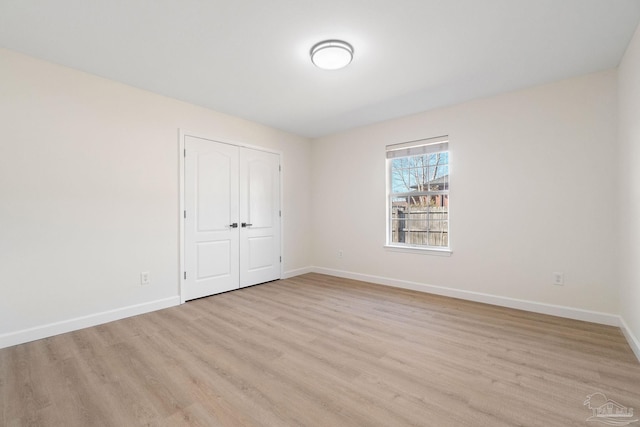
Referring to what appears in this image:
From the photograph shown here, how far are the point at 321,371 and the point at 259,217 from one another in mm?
2989

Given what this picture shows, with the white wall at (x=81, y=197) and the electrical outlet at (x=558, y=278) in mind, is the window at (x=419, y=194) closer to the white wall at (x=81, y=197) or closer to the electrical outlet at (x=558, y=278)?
the electrical outlet at (x=558, y=278)

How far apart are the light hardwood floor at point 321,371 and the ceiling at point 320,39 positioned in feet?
8.52

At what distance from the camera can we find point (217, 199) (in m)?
4.01

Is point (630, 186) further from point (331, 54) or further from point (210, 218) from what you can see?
point (210, 218)

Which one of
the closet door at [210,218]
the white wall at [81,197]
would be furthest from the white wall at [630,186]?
the white wall at [81,197]

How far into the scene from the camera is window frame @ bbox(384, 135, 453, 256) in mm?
3832

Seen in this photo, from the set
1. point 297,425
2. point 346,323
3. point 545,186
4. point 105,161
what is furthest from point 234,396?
point 545,186

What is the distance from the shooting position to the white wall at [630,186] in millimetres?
2178

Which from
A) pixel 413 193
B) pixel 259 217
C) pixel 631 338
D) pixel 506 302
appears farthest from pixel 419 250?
pixel 259 217

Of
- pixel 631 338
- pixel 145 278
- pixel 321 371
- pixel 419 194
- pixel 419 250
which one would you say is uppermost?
pixel 419 194

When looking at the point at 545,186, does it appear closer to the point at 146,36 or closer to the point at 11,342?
the point at 146,36

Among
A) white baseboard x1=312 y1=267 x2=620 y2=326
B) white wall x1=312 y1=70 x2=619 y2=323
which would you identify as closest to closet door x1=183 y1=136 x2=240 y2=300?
white baseboard x1=312 y1=267 x2=620 y2=326

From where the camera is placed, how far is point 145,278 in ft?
10.8

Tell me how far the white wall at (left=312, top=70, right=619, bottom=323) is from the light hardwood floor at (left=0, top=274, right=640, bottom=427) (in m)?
0.48
